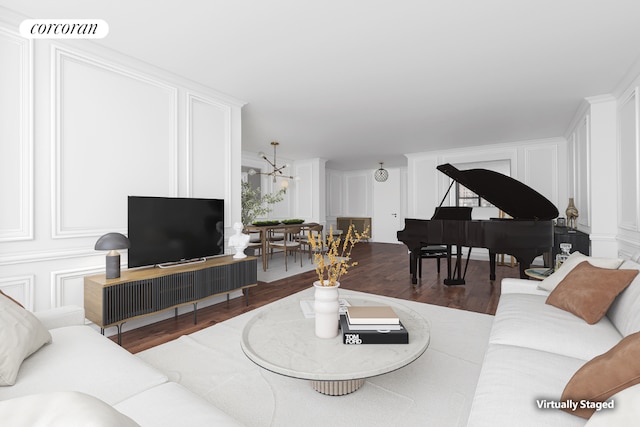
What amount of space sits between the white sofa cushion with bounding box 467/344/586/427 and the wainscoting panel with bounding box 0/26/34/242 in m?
3.27

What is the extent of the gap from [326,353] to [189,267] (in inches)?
82.6

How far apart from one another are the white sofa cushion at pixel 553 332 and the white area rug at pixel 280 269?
3553mm

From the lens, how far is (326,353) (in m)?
1.62

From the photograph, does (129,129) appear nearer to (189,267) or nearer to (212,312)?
(189,267)

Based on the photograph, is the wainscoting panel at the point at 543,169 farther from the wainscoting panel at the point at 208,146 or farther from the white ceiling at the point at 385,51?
the wainscoting panel at the point at 208,146

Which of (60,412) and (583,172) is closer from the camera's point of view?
(60,412)

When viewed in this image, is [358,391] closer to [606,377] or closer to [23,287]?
[606,377]

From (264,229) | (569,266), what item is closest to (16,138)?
(264,229)

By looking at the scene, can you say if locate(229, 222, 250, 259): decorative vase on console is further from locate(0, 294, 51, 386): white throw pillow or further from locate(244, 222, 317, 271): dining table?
locate(0, 294, 51, 386): white throw pillow

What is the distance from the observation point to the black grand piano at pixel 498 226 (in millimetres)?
3600

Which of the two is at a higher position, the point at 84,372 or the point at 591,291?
the point at 591,291

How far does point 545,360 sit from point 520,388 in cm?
37

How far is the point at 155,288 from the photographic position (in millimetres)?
2801

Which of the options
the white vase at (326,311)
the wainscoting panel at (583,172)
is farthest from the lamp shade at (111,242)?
the wainscoting panel at (583,172)
